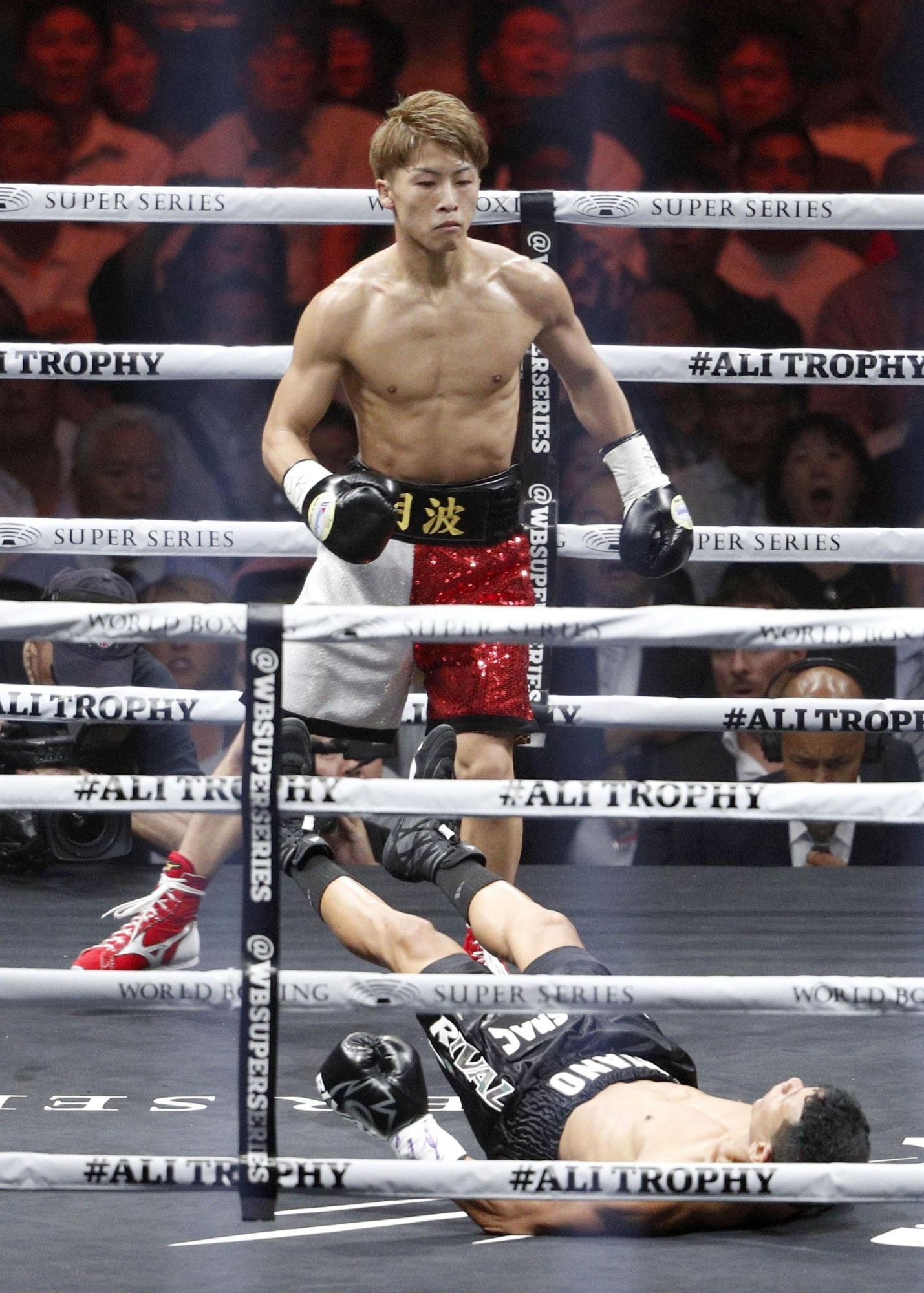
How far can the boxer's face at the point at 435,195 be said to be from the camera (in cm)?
243

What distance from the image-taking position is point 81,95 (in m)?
4.54

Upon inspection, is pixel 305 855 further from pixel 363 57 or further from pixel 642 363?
pixel 363 57

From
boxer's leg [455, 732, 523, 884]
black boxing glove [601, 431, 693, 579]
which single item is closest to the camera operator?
boxer's leg [455, 732, 523, 884]

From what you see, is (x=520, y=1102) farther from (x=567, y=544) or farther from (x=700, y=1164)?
(x=567, y=544)

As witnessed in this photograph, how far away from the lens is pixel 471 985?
1628 millimetres

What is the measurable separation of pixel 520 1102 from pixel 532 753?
6.04 feet

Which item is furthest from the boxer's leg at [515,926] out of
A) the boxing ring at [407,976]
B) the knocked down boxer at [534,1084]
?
the boxing ring at [407,976]

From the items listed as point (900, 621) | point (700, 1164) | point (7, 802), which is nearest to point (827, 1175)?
point (700, 1164)

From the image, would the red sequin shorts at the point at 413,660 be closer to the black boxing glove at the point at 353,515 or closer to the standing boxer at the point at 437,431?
→ the standing boxer at the point at 437,431

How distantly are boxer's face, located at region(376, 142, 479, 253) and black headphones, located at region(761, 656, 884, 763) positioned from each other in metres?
1.54

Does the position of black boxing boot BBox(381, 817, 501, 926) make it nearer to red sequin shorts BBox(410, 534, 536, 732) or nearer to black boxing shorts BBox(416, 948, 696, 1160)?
black boxing shorts BBox(416, 948, 696, 1160)

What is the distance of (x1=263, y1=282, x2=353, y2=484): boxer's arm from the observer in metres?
2.49

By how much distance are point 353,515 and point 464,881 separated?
0.43 m

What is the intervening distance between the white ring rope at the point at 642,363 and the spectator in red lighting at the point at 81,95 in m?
1.74
